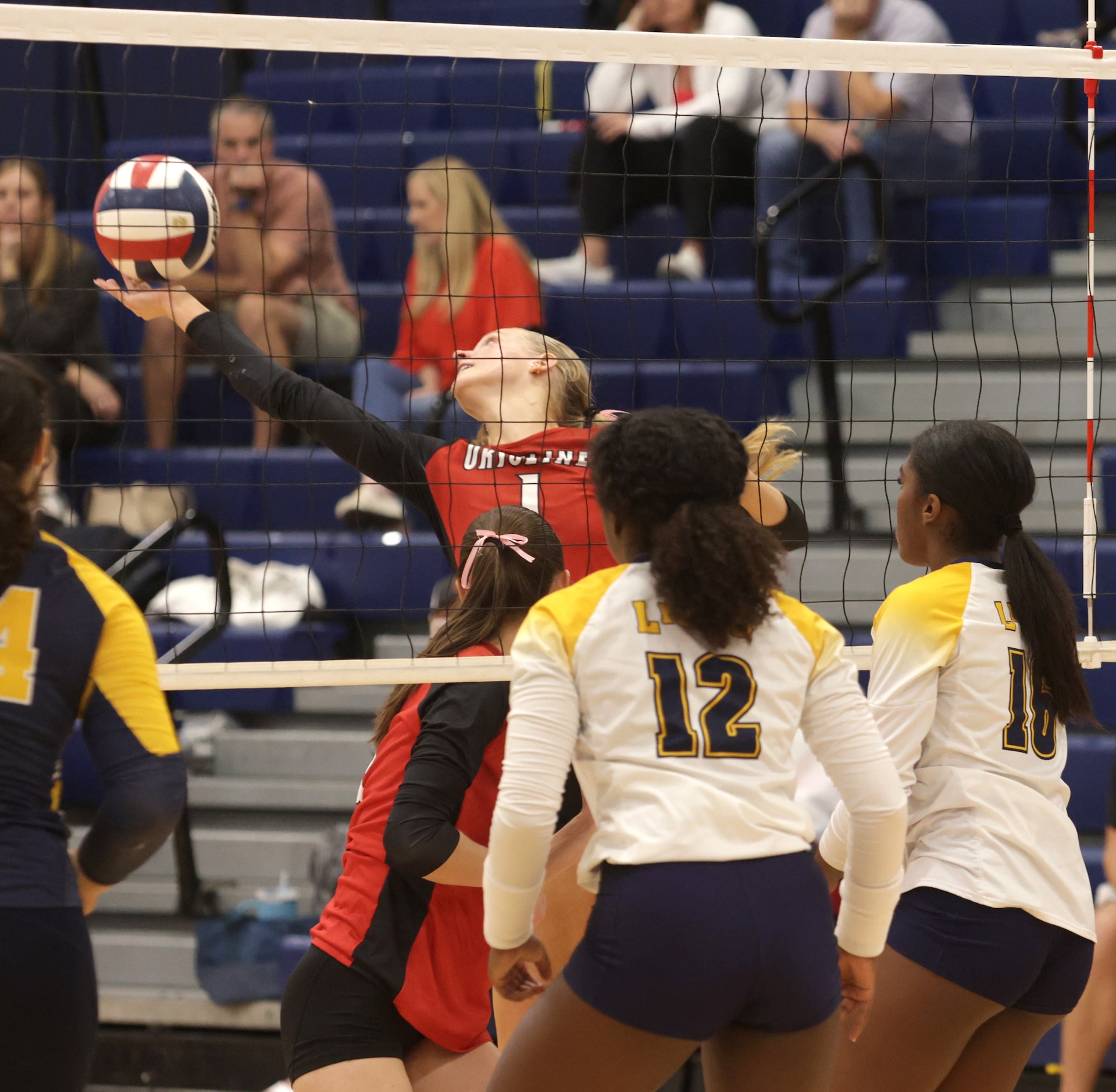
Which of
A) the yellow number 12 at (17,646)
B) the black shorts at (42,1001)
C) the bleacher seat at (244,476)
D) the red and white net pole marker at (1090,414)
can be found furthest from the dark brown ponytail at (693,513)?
the bleacher seat at (244,476)

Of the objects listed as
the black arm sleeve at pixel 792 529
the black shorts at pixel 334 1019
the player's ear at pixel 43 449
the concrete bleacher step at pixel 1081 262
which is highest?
the concrete bleacher step at pixel 1081 262

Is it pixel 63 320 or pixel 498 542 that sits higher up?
pixel 63 320

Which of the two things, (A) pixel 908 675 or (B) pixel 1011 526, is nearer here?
(A) pixel 908 675

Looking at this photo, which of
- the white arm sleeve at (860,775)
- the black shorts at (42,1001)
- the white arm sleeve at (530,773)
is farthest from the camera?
the white arm sleeve at (860,775)

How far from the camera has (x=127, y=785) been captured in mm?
1934

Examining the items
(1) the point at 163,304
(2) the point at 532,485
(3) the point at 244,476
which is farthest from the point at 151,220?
(3) the point at 244,476

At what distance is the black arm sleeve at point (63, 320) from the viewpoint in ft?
19.1

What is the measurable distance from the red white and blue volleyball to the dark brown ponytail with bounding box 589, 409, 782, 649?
4.85 ft

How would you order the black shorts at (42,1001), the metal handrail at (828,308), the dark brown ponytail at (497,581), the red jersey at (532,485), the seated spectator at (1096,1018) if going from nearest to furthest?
the black shorts at (42,1001) → the dark brown ponytail at (497,581) → the red jersey at (532,485) → the seated spectator at (1096,1018) → the metal handrail at (828,308)

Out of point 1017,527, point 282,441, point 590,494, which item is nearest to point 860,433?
point 282,441

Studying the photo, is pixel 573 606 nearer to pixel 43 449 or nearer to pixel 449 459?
pixel 43 449

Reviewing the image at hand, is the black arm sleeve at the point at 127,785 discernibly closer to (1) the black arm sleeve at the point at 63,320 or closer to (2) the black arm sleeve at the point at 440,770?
Result: (2) the black arm sleeve at the point at 440,770

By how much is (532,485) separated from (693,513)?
1.21 m

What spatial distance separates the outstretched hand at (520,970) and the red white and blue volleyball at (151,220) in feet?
6.06
